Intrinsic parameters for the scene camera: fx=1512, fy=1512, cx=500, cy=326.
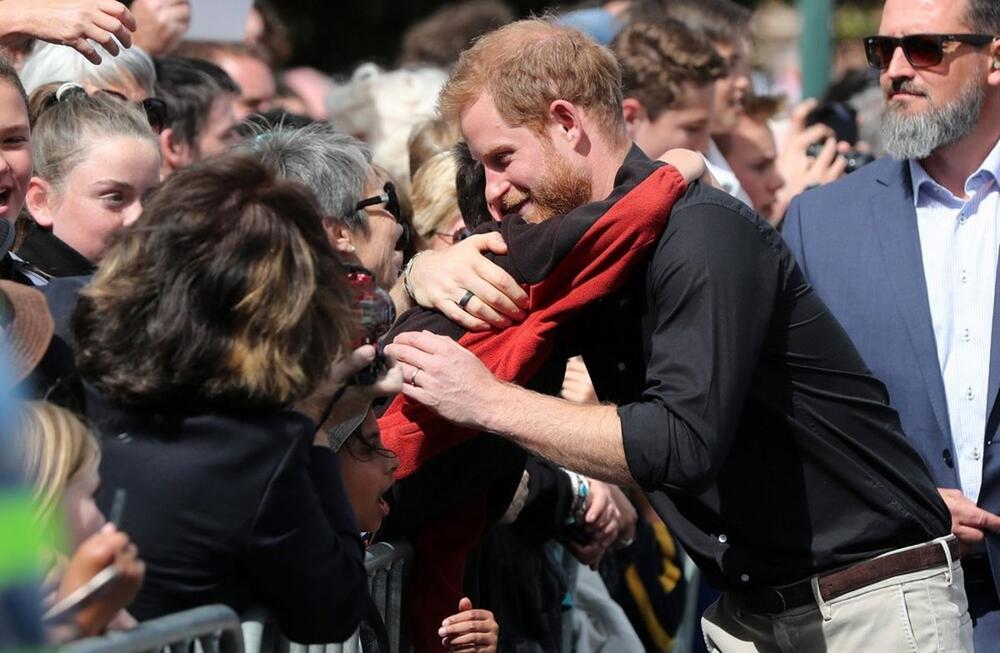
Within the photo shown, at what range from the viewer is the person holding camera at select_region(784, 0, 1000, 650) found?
430 centimetres

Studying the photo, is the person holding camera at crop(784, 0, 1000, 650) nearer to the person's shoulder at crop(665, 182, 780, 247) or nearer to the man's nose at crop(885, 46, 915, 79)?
the man's nose at crop(885, 46, 915, 79)

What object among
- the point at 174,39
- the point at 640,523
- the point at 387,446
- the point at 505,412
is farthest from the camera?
the point at 174,39

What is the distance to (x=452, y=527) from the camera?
3.74m

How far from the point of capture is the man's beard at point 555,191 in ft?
11.8

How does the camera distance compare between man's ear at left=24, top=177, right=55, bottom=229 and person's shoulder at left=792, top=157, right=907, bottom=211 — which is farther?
person's shoulder at left=792, top=157, right=907, bottom=211

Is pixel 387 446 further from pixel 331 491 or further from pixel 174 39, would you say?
pixel 174 39

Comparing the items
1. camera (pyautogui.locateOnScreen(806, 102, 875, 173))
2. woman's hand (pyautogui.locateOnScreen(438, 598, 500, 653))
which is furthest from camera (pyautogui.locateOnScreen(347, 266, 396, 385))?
camera (pyautogui.locateOnScreen(806, 102, 875, 173))

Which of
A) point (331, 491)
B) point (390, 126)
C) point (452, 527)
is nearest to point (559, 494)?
point (452, 527)

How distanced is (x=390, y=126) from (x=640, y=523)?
2.27 metres

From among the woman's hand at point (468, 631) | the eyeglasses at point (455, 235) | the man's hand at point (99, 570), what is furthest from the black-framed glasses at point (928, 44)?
the man's hand at point (99, 570)

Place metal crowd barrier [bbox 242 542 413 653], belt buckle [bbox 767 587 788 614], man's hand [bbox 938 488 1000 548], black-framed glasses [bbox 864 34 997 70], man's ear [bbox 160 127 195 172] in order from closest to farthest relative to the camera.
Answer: metal crowd barrier [bbox 242 542 413 653] < belt buckle [bbox 767 587 788 614] < man's hand [bbox 938 488 1000 548] < black-framed glasses [bbox 864 34 997 70] < man's ear [bbox 160 127 195 172]

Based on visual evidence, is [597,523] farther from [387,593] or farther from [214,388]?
[214,388]

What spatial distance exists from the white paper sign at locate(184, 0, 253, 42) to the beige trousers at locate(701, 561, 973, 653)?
156 inches

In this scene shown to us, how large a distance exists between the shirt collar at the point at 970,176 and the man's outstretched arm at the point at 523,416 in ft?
5.79
